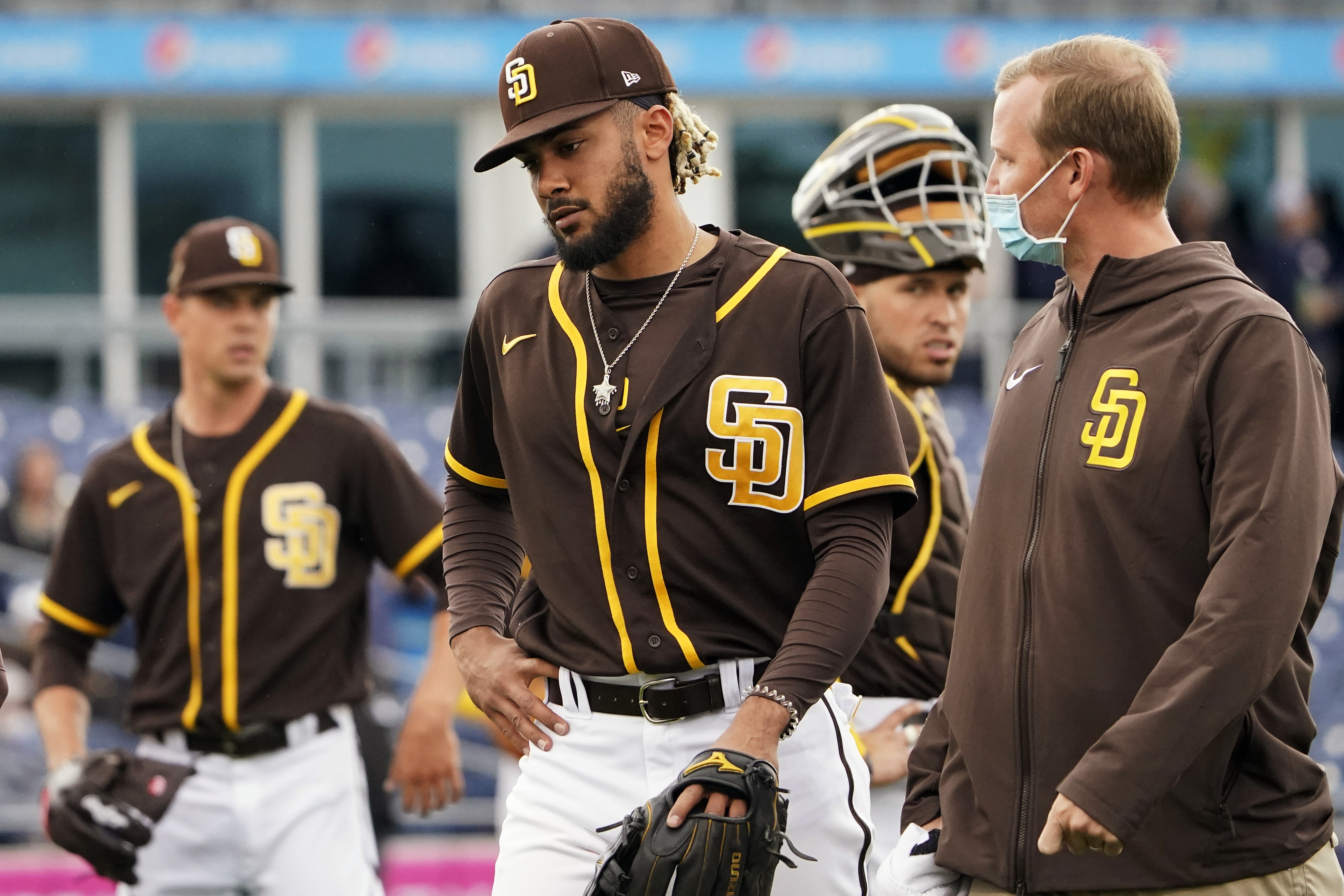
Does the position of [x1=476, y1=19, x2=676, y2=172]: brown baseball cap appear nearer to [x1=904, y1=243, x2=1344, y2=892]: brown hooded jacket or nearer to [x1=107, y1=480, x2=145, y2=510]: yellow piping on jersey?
[x1=904, y1=243, x2=1344, y2=892]: brown hooded jacket

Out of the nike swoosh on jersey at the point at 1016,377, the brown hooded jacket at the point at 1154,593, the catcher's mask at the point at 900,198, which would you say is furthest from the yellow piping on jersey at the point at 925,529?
the brown hooded jacket at the point at 1154,593

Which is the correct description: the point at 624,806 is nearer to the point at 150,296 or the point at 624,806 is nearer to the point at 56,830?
the point at 56,830

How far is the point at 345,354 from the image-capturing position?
1316cm

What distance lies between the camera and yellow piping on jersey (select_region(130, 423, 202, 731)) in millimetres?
5508

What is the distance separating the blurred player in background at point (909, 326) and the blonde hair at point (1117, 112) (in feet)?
4.11

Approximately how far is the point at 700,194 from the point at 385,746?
5.79 metres

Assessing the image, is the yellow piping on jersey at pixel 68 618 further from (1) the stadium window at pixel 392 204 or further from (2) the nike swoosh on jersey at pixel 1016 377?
(1) the stadium window at pixel 392 204

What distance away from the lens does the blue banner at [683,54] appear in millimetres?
13375

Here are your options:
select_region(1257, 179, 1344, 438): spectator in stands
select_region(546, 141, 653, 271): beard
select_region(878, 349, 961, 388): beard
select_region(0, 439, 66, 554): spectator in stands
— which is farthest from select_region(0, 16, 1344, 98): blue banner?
select_region(546, 141, 653, 271): beard

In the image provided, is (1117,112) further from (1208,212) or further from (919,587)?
(1208,212)

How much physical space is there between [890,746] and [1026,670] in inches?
62.0

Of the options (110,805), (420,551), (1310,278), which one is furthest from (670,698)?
(1310,278)

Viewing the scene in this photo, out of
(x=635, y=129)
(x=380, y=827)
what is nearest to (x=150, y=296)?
(x=380, y=827)

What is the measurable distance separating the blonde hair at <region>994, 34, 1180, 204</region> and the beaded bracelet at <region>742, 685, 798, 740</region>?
112cm
